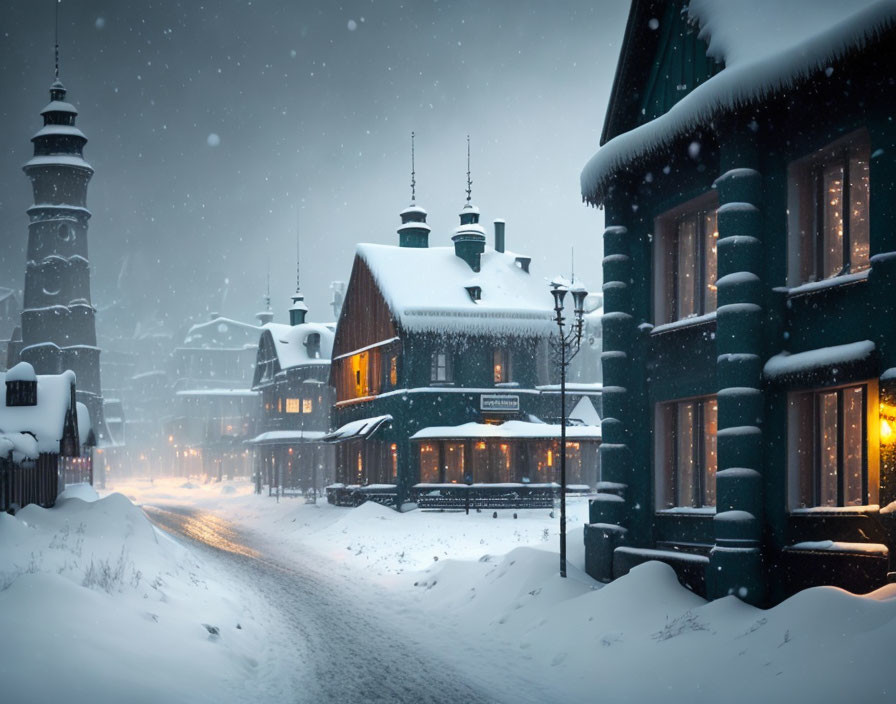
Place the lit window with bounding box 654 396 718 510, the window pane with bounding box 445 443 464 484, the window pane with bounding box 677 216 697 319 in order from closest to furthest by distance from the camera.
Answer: the lit window with bounding box 654 396 718 510 → the window pane with bounding box 677 216 697 319 → the window pane with bounding box 445 443 464 484

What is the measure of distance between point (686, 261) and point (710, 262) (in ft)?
2.54

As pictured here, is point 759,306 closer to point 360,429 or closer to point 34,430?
point 34,430

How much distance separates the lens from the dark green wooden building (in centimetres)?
1238

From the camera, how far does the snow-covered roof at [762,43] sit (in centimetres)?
1231

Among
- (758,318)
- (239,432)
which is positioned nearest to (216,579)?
(758,318)

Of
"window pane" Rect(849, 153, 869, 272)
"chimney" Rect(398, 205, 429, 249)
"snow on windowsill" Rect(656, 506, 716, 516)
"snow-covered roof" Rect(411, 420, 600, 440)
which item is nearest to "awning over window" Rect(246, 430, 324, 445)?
"chimney" Rect(398, 205, 429, 249)

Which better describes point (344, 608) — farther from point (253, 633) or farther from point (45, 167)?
point (45, 167)

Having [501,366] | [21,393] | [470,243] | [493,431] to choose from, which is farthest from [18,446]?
[470,243]

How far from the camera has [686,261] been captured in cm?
1683

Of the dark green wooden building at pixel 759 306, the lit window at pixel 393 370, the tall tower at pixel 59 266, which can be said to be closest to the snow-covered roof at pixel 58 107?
the tall tower at pixel 59 266

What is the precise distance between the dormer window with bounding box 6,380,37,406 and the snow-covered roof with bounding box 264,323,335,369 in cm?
3394

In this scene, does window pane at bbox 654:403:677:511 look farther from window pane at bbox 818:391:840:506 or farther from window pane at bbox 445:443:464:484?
window pane at bbox 445:443:464:484

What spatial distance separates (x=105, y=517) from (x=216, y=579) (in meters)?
3.88

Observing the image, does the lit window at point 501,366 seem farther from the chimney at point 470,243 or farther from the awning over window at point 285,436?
the awning over window at point 285,436
